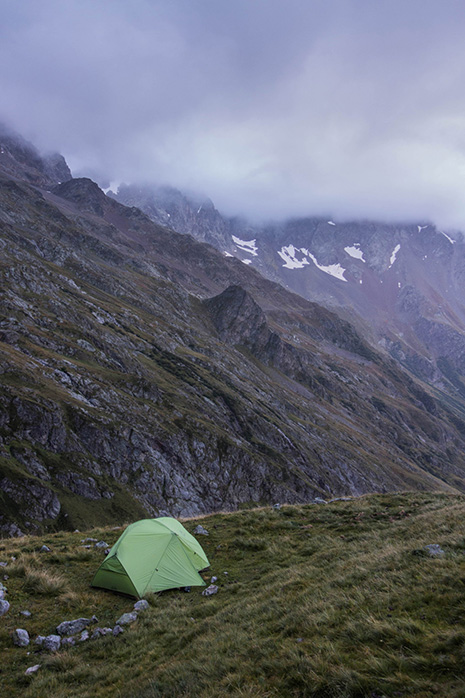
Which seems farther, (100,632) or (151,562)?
(151,562)

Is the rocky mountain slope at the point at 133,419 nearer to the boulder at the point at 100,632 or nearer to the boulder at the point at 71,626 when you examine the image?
the boulder at the point at 71,626

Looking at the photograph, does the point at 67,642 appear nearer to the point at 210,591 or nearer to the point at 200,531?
the point at 210,591

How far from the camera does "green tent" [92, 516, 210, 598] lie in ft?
43.6

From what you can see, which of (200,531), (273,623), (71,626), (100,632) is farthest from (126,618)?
(200,531)

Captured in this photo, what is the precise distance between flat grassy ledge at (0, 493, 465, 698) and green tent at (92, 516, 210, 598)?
1.68 feet

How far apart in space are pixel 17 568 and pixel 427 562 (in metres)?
15.2

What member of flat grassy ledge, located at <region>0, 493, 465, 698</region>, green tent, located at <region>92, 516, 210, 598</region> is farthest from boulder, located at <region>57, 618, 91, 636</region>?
green tent, located at <region>92, 516, 210, 598</region>

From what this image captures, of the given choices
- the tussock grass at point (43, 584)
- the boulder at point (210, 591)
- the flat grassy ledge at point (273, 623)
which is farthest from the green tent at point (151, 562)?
the tussock grass at point (43, 584)

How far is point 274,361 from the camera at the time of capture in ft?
637

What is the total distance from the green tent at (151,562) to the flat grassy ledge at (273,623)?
0.51 meters

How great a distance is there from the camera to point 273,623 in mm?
8703

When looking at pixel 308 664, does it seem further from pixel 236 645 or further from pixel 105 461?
→ pixel 105 461

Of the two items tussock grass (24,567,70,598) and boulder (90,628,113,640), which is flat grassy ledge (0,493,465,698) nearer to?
tussock grass (24,567,70,598)

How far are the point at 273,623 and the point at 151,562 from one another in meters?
7.41
